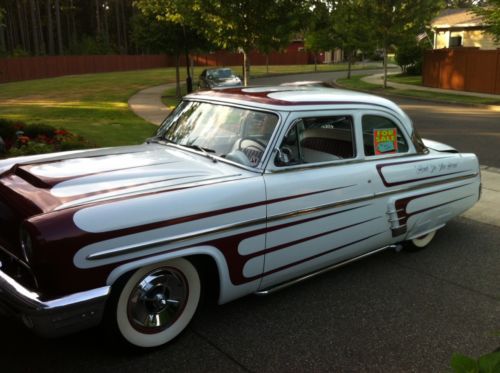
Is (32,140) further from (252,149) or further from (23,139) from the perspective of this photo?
(252,149)

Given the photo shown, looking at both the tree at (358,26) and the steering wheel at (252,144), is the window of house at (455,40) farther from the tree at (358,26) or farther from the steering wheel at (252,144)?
the steering wheel at (252,144)

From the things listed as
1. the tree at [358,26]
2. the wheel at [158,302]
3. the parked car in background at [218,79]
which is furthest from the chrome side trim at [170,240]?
the tree at [358,26]

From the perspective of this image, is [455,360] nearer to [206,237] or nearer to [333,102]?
[206,237]

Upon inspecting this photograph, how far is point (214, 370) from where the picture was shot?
3.07 metres

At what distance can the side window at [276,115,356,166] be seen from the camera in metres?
3.99

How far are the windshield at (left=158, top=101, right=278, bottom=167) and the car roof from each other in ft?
0.27

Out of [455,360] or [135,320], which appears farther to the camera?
[135,320]

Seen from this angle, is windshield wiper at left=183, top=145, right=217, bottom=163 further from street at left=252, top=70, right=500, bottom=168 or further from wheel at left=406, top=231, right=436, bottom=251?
street at left=252, top=70, right=500, bottom=168

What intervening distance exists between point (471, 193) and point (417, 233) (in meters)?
0.92

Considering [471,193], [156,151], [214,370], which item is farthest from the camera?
[471,193]

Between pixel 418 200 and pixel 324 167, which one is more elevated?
pixel 324 167

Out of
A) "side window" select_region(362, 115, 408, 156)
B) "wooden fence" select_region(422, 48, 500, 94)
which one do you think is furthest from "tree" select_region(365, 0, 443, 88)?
"side window" select_region(362, 115, 408, 156)

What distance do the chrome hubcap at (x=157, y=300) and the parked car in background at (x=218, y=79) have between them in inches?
821

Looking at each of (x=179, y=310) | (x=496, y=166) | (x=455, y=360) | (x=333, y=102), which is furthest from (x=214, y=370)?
(x=496, y=166)
